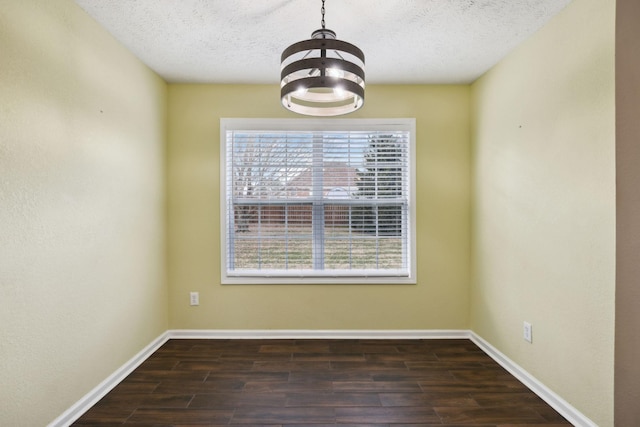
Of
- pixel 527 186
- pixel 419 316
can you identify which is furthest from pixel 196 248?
pixel 527 186

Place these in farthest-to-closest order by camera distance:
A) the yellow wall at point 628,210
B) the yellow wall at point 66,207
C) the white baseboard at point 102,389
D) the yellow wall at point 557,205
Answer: the white baseboard at point 102,389
the yellow wall at point 557,205
the yellow wall at point 66,207
the yellow wall at point 628,210

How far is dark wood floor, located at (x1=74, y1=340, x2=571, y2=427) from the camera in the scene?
2141mm

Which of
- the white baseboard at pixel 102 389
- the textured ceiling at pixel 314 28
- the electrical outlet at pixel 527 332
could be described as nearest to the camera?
the white baseboard at pixel 102 389

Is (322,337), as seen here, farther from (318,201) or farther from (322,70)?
(322,70)

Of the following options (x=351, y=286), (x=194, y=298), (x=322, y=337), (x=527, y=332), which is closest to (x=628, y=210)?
(x=527, y=332)

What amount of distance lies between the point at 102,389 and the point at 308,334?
5.63 feet

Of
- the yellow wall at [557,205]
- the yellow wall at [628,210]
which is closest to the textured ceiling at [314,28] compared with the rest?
the yellow wall at [557,205]

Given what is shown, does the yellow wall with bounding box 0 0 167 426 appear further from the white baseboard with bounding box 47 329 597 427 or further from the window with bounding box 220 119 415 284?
the window with bounding box 220 119 415 284

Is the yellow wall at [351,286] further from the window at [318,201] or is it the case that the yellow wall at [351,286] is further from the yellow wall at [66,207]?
the yellow wall at [66,207]

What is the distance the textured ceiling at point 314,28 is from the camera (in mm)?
2170

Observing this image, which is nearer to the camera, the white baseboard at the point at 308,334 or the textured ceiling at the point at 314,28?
the textured ceiling at the point at 314,28

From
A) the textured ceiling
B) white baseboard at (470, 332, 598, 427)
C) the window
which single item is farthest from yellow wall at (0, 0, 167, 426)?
white baseboard at (470, 332, 598, 427)

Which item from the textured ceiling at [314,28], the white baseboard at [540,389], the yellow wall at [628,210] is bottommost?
the white baseboard at [540,389]

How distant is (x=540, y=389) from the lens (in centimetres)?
238
